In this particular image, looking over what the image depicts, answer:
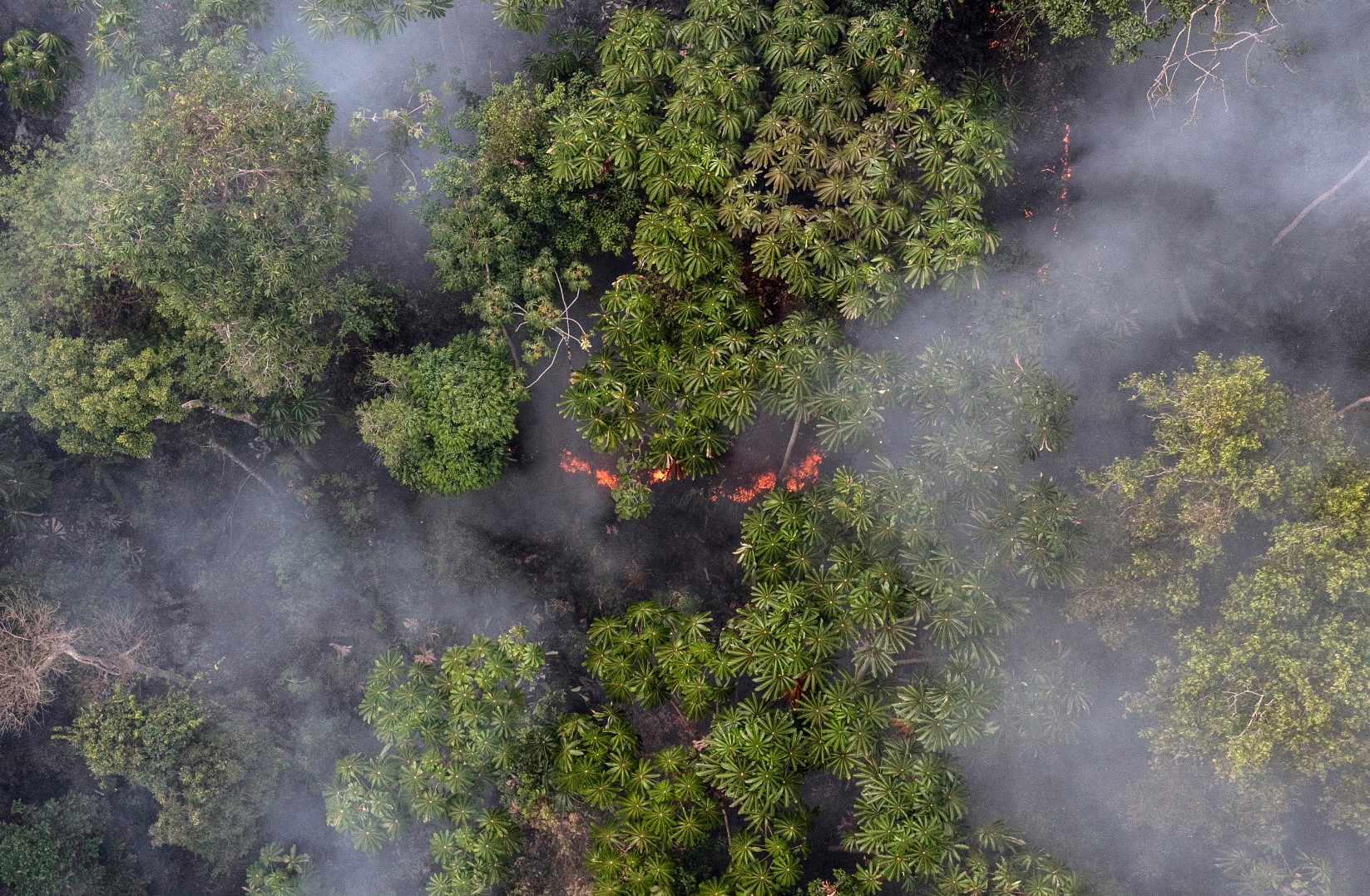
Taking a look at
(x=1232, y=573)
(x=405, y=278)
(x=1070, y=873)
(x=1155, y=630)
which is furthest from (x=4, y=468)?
(x=1232, y=573)

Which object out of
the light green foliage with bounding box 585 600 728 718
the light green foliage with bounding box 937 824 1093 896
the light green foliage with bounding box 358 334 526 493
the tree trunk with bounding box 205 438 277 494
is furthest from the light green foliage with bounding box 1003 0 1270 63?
the tree trunk with bounding box 205 438 277 494

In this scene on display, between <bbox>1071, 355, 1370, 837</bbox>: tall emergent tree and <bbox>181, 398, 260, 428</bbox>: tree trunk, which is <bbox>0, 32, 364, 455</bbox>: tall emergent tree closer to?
<bbox>181, 398, 260, 428</bbox>: tree trunk

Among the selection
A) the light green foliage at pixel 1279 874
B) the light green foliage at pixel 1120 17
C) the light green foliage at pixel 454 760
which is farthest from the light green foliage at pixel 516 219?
the light green foliage at pixel 1279 874

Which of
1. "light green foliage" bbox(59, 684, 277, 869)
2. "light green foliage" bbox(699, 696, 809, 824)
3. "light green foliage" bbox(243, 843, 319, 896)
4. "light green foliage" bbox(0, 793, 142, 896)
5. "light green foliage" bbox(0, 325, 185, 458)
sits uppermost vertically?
"light green foliage" bbox(0, 325, 185, 458)

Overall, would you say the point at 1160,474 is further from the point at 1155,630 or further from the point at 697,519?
the point at 697,519

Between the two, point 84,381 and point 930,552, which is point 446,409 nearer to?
point 84,381
